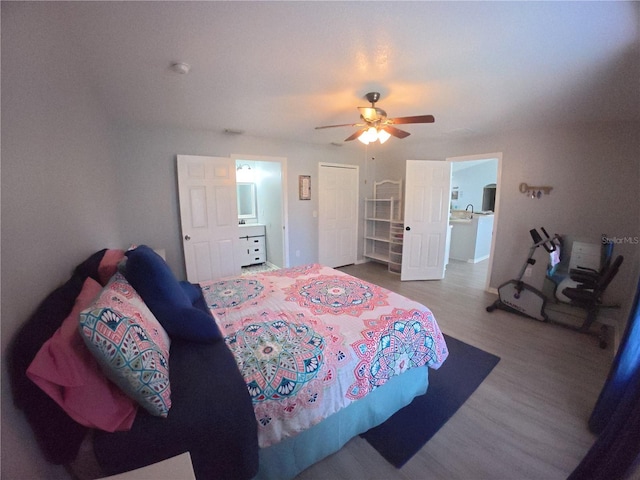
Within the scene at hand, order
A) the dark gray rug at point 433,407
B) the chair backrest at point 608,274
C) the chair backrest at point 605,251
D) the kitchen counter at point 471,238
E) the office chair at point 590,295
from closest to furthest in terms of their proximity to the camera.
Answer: the dark gray rug at point 433,407 → the chair backrest at point 608,274 → the office chair at point 590,295 → the chair backrest at point 605,251 → the kitchen counter at point 471,238

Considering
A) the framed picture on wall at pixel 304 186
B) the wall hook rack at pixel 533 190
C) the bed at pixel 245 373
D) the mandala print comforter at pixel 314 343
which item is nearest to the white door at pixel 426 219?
the wall hook rack at pixel 533 190

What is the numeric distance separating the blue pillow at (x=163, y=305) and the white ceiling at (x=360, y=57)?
4.21ft

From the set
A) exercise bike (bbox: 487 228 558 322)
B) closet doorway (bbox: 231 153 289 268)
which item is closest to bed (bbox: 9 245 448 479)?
exercise bike (bbox: 487 228 558 322)

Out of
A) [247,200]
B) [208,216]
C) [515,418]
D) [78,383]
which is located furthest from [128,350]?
[247,200]

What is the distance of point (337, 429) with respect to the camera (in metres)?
1.41

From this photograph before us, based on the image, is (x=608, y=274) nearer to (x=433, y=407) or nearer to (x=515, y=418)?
(x=515, y=418)

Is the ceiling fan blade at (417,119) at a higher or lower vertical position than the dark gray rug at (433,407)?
higher

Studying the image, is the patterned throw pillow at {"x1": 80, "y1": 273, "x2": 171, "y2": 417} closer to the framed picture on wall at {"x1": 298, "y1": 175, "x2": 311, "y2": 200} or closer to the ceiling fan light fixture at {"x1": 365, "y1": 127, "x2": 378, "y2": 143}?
the ceiling fan light fixture at {"x1": 365, "y1": 127, "x2": 378, "y2": 143}

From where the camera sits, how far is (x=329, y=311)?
70.9 inches

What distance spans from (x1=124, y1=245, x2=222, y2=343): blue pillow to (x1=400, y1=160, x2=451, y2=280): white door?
3598mm

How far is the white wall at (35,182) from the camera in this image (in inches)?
33.2

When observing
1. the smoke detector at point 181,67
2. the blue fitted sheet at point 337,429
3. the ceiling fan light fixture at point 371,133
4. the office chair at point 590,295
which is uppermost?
the smoke detector at point 181,67

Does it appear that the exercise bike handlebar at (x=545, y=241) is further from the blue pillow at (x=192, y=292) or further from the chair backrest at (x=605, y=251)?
the blue pillow at (x=192, y=292)

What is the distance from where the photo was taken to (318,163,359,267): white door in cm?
470
